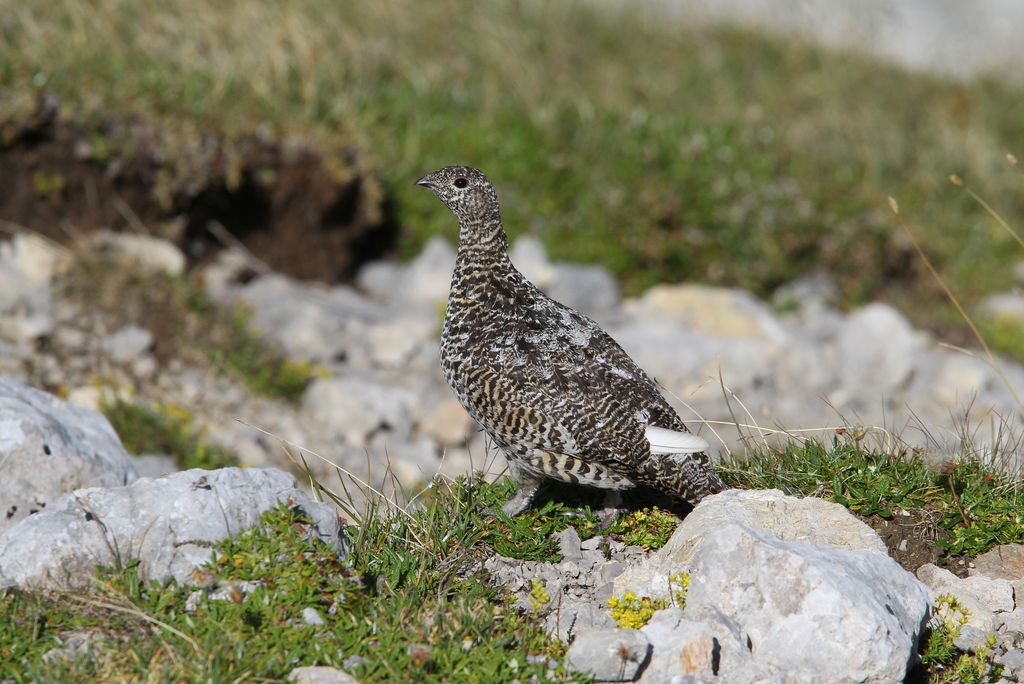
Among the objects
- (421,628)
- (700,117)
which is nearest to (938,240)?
(700,117)

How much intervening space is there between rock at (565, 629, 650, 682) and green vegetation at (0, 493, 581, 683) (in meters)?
0.07

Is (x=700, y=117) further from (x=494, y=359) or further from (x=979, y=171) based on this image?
(x=494, y=359)

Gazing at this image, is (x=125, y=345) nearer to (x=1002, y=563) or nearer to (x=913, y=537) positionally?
(x=913, y=537)

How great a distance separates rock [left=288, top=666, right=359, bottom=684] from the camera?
160 inches

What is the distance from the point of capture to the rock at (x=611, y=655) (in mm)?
4168

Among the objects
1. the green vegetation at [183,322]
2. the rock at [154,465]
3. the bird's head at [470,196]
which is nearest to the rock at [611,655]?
the bird's head at [470,196]

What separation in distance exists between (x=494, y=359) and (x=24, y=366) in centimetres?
496

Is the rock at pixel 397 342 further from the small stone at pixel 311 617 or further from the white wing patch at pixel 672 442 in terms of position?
the small stone at pixel 311 617

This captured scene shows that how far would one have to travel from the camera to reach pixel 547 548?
16.5ft

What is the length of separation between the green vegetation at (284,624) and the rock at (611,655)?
0.07 metres

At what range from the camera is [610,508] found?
531 cm

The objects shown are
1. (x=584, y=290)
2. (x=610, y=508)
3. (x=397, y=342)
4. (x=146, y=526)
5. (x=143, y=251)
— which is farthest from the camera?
(x=584, y=290)

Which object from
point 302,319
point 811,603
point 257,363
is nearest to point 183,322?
point 257,363

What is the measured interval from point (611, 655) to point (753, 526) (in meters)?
0.96
